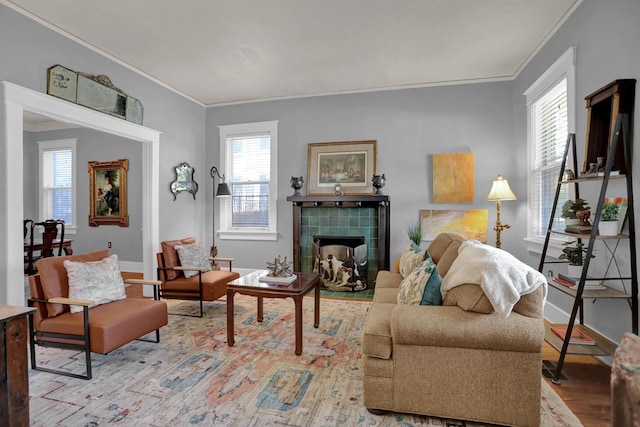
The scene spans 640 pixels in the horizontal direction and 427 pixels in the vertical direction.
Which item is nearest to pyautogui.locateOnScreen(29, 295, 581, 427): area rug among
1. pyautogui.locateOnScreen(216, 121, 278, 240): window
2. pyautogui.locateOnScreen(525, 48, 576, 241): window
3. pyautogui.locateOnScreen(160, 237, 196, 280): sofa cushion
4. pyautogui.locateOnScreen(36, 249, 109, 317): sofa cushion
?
pyautogui.locateOnScreen(36, 249, 109, 317): sofa cushion

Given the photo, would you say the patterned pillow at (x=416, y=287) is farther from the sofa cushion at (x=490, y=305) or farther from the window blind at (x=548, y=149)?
the window blind at (x=548, y=149)

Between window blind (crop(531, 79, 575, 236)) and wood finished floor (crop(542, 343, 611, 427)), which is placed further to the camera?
window blind (crop(531, 79, 575, 236))

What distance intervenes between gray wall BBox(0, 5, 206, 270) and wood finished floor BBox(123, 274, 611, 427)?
15.3ft

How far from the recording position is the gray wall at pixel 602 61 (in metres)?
2.18

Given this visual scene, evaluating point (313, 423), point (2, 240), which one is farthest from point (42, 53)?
point (313, 423)

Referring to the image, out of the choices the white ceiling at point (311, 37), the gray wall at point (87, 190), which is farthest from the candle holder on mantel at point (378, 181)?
the gray wall at point (87, 190)

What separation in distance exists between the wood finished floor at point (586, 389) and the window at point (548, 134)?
136 cm

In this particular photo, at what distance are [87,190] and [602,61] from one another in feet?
25.8

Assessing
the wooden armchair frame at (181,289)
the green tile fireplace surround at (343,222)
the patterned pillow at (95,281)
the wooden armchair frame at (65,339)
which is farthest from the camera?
the green tile fireplace surround at (343,222)

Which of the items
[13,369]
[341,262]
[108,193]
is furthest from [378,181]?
[108,193]

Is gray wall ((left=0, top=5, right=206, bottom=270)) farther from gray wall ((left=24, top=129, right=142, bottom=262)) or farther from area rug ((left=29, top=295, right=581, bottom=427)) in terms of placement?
area rug ((left=29, top=295, right=581, bottom=427))

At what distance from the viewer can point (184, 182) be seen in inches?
196

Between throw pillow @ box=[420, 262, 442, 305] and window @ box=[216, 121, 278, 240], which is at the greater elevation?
window @ box=[216, 121, 278, 240]

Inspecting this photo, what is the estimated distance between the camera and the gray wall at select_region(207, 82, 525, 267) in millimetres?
4402
